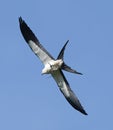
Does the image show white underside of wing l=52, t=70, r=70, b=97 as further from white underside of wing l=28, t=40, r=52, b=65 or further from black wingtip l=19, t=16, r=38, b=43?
black wingtip l=19, t=16, r=38, b=43

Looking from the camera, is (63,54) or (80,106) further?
(80,106)

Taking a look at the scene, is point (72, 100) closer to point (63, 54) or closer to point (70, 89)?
point (70, 89)

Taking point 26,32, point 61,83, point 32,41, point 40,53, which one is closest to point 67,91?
point 61,83

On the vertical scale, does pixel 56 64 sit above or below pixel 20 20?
below

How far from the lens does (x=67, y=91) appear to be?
52.9 meters

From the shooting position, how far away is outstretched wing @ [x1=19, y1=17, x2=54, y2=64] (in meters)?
51.6

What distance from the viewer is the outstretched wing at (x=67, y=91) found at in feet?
171

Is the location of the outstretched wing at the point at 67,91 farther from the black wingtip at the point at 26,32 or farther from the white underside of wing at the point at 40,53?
the black wingtip at the point at 26,32

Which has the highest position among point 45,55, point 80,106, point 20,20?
point 20,20

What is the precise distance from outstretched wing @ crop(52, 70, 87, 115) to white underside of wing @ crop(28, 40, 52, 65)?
136cm

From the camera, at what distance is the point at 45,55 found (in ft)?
168

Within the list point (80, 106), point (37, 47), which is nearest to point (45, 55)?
point (37, 47)

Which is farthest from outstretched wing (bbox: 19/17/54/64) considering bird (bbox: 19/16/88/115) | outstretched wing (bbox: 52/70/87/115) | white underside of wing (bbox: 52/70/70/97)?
outstretched wing (bbox: 52/70/87/115)

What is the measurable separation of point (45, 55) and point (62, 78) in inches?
88.1
